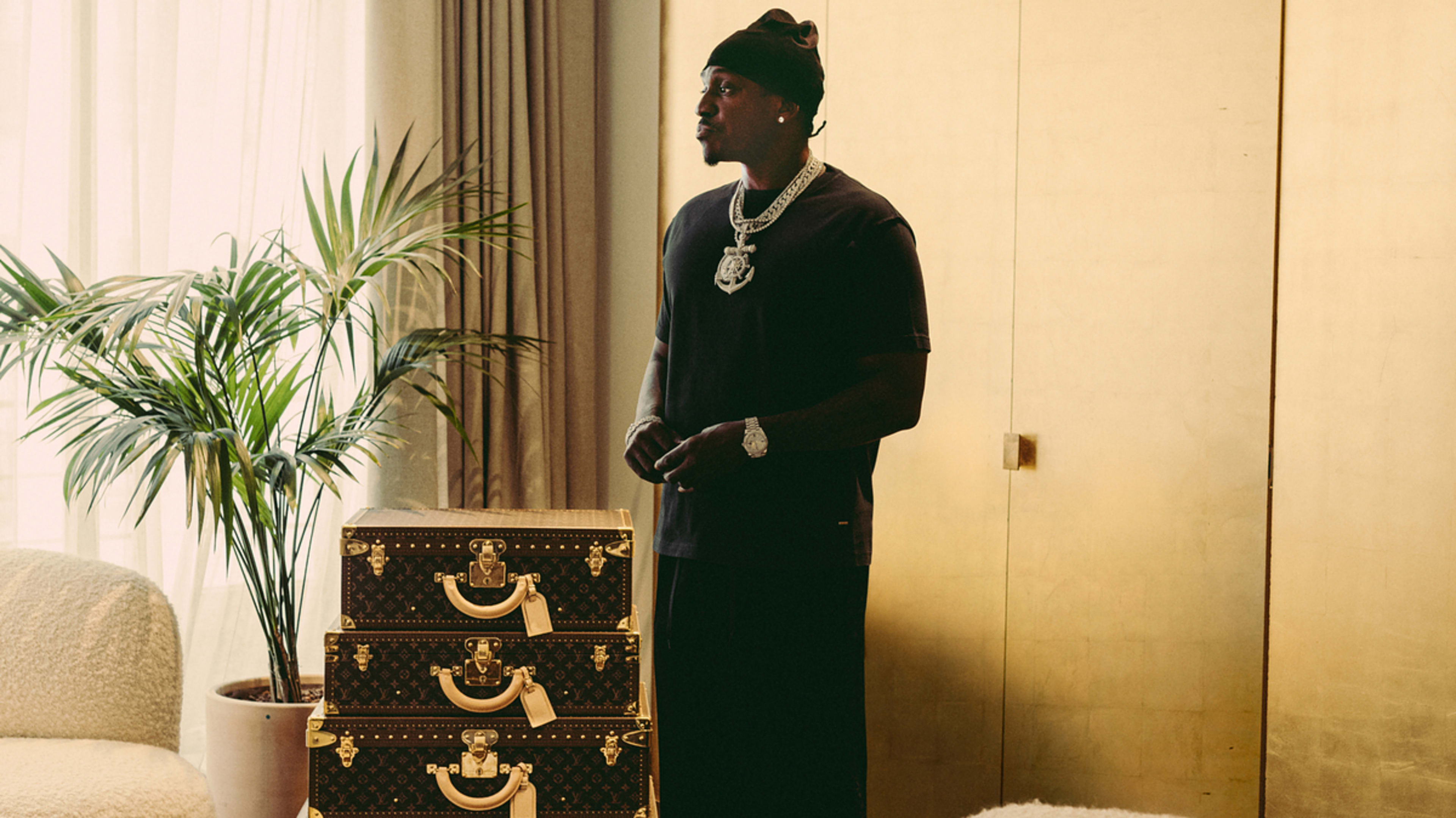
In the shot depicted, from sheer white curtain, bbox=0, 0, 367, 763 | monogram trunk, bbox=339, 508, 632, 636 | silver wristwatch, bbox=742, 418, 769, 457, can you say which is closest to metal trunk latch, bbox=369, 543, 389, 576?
monogram trunk, bbox=339, 508, 632, 636

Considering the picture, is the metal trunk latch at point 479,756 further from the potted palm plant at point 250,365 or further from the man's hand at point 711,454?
the potted palm plant at point 250,365

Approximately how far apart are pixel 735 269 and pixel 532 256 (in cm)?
123

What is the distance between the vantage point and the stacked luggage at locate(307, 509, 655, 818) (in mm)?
1347

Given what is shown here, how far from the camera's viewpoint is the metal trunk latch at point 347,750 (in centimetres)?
135

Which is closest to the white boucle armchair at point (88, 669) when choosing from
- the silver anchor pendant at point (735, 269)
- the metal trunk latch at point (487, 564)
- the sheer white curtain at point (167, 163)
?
the metal trunk latch at point (487, 564)

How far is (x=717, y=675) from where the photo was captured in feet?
4.64

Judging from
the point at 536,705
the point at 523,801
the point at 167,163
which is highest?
the point at 167,163

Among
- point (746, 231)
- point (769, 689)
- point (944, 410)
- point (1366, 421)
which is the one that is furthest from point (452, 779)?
point (1366, 421)

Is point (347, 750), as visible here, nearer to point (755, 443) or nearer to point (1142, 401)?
point (755, 443)

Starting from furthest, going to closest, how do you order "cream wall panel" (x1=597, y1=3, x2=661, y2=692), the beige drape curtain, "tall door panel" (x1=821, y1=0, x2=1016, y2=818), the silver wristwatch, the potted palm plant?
"cream wall panel" (x1=597, y1=3, x2=661, y2=692), the beige drape curtain, "tall door panel" (x1=821, y1=0, x2=1016, y2=818), the potted palm plant, the silver wristwatch

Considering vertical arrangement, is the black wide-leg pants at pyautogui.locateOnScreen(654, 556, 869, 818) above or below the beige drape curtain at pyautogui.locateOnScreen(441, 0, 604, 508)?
below

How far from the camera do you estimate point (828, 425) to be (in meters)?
1.33

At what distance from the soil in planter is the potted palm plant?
2 cm

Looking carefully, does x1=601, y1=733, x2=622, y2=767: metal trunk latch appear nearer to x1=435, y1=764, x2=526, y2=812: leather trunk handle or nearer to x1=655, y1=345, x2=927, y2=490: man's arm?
x1=435, y1=764, x2=526, y2=812: leather trunk handle
